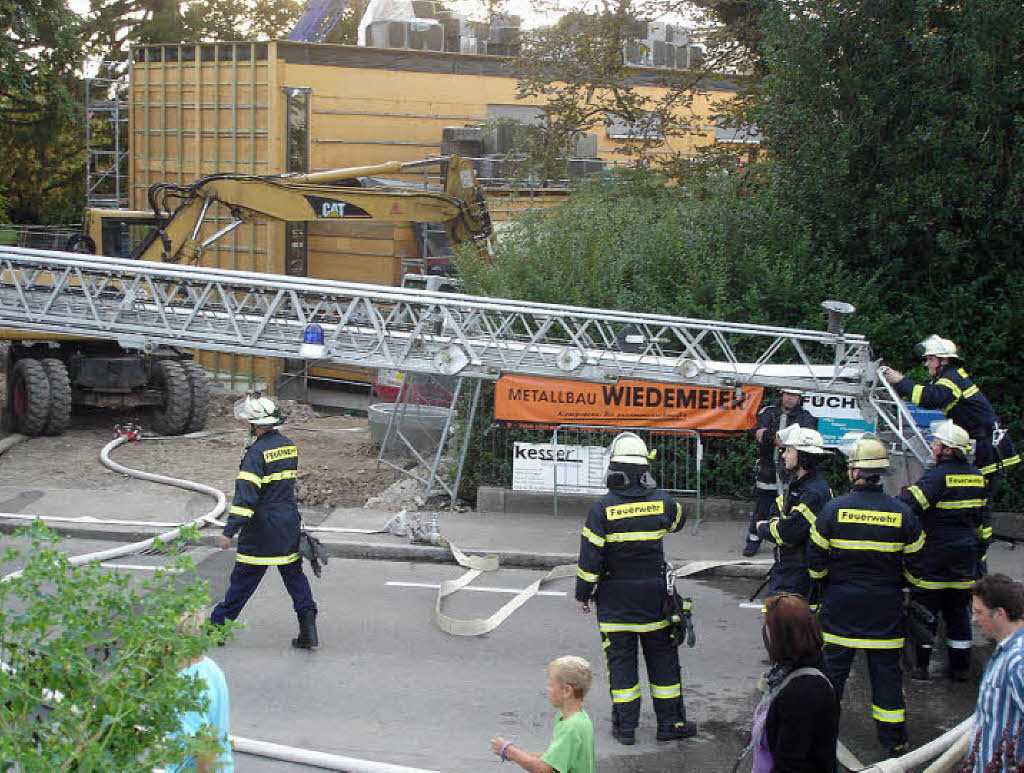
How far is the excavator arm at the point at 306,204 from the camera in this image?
15141mm

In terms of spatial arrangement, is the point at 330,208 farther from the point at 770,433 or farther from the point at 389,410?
the point at 770,433

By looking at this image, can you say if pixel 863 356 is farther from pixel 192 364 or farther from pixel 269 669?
pixel 192 364

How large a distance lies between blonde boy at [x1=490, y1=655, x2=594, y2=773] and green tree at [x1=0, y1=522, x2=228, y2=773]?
1.66 metres

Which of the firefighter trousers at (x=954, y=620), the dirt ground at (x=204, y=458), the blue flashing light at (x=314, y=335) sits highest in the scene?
the blue flashing light at (x=314, y=335)

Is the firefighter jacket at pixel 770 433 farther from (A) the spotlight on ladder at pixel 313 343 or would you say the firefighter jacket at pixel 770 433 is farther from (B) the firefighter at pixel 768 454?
(A) the spotlight on ladder at pixel 313 343

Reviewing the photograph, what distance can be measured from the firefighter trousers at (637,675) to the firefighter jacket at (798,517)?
1.06m

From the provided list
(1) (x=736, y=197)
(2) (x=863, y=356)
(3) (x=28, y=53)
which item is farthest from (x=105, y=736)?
(3) (x=28, y=53)

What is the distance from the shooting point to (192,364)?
657 inches

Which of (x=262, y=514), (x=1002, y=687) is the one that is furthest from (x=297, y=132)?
(x=1002, y=687)

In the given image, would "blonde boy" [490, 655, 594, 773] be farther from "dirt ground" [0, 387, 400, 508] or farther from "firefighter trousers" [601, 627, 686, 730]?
"dirt ground" [0, 387, 400, 508]

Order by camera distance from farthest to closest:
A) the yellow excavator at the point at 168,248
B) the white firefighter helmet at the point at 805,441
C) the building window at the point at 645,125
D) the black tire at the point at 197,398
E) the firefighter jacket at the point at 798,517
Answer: the building window at the point at 645,125
the black tire at the point at 197,398
the yellow excavator at the point at 168,248
the white firefighter helmet at the point at 805,441
the firefighter jacket at the point at 798,517

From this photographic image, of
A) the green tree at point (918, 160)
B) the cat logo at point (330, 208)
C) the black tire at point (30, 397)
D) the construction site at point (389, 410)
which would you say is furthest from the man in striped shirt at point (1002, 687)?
the black tire at point (30, 397)

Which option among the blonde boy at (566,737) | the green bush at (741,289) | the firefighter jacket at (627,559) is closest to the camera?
the blonde boy at (566,737)

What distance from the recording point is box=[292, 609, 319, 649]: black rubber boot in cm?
807
